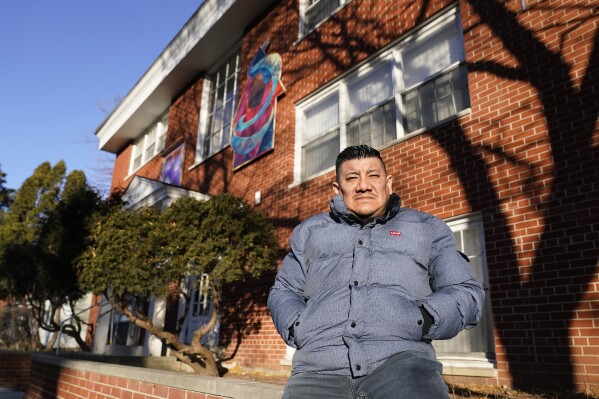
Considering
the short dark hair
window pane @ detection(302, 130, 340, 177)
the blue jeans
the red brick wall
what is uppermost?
window pane @ detection(302, 130, 340, 177)

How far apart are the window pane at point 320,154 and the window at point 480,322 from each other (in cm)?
293

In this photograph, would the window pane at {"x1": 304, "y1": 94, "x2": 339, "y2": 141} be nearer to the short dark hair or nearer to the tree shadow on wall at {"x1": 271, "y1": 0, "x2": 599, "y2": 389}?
the tree shadow on wall at {"x1": 271, "y1": 0, "x2": 599, "y2": 389}

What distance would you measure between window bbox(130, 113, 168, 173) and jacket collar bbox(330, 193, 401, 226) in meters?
14.3

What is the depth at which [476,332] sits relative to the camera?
5.56 metres

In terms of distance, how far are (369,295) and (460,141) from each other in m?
4.80

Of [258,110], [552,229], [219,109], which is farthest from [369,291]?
[219,109]

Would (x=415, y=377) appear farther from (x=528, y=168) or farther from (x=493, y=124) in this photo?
(x=493, y=124)

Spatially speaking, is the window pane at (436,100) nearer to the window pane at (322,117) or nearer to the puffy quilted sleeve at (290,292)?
the window pane at (322,117)

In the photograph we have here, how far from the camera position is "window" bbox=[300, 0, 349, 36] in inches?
371

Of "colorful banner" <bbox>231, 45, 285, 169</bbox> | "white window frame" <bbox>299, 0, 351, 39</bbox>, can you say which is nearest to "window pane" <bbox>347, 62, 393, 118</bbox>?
"white window frame" <bbox>299, 0, 351, 39</bbox>

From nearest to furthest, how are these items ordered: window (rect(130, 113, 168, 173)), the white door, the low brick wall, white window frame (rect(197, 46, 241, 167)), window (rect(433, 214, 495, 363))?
the low brick wall
window (rect(433, 214, 495, 363))
the white door
white window frame (rect(197, 46, 241, 167))
window (rect(130, 113, 168, 173))

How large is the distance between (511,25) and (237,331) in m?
6.82

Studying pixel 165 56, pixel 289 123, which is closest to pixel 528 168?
pixel 289 123

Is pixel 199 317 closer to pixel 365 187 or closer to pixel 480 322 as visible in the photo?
pixel 480 322
